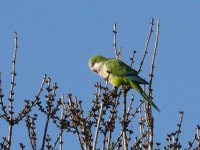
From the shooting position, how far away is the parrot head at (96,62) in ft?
26.3

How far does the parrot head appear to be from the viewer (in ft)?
26.3

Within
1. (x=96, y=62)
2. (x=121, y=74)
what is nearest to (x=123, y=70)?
(x=121, y=74)

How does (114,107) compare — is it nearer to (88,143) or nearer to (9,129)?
(88,143)

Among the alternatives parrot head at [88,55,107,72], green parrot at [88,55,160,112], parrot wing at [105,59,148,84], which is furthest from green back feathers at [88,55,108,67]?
parrot wing at [105,59,148,84]

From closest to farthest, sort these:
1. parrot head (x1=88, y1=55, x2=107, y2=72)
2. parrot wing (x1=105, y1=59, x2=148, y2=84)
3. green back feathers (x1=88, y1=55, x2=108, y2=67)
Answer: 1. parrot wing (x1=105, y1=59, x2=148, y2=84)
2. parrot head (x1=88, y1=55, x2=107, y2=72)
3. green back feathers (x1=88, y1=55, x2=108, y2=67)

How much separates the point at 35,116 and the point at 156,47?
1685 mm

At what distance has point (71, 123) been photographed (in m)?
6.00

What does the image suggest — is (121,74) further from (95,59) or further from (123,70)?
(95,59)

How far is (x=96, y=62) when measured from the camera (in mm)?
8102

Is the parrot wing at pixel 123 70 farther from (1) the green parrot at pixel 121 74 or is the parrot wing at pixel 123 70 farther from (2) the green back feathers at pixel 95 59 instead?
(2) the green back feathers at pixel 95 59

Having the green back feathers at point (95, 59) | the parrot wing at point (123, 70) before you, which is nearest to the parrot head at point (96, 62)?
the green back feathers at point (95, 59)

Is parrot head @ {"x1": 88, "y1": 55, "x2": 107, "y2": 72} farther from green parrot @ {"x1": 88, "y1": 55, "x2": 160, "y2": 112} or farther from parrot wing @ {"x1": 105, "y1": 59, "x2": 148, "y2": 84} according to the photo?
parrot wing @ {"x1": 105, "y1": 59, "x2": 148, "y2": 84}

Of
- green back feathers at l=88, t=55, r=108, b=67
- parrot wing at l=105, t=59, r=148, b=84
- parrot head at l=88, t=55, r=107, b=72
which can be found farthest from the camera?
green back feathers at l=88, t=55, r=108, b=67

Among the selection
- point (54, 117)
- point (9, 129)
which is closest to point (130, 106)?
point (54, 117)
